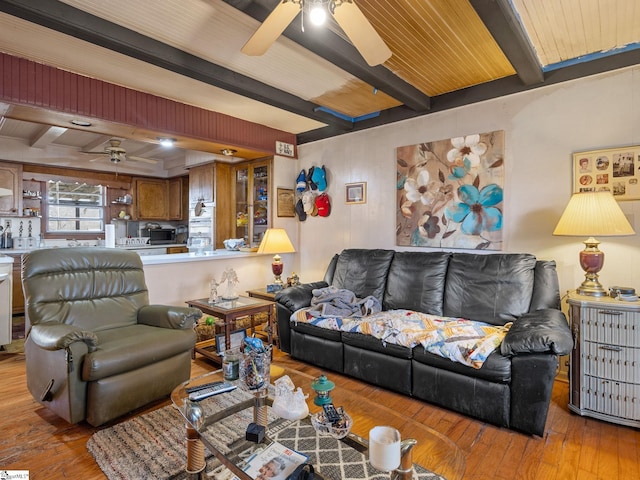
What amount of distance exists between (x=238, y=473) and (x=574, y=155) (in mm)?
3106

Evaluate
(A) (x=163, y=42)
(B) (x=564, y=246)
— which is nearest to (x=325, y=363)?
(B) (x=564, y=246)

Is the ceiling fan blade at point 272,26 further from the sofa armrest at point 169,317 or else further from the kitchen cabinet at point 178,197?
the kitchen cabinet at point 178,197

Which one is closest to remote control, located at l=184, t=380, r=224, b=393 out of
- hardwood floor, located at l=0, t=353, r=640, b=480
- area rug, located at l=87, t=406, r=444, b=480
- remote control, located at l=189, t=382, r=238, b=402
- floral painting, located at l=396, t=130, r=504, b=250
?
remote control, located at l=189, t=382, r=238, b=402

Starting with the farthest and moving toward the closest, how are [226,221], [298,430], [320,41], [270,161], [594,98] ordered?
[226,221] → [270,161] → [594,98] → [320,41] → [298,430]

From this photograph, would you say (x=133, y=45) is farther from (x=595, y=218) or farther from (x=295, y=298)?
(x=595, y=218)

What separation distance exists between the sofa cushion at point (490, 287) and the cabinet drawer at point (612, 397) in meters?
0.60

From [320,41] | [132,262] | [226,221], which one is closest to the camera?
[320,41]

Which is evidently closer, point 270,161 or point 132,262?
A: point 132,262

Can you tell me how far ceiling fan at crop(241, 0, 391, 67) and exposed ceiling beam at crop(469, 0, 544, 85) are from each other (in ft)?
1.98

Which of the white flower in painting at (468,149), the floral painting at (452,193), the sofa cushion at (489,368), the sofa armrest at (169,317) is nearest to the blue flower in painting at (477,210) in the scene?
the floral painting at (452,193)

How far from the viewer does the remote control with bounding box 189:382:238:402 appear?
5.71 ft

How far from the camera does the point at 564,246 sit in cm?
279

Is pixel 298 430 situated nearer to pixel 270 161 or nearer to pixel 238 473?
pixel 238 473

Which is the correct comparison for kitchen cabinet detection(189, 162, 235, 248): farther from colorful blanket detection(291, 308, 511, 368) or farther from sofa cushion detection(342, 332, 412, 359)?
sofa cushion detection(342, 332, 412, 359)
